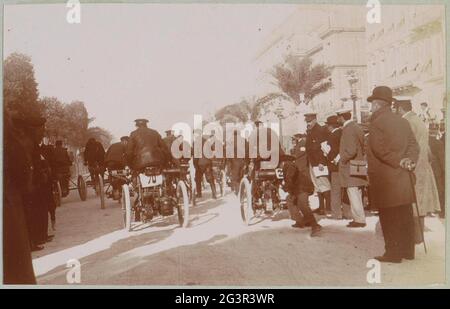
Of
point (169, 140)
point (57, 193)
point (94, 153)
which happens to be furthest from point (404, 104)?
point (57, 193)

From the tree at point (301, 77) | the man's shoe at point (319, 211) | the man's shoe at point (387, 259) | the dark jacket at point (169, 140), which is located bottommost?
the man's shoe at point (387, 259)

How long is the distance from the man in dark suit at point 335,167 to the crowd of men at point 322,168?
1cm

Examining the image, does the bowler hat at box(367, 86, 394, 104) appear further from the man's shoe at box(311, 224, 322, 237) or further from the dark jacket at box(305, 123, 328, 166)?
the man's shoe at box(311, 224, 322, 237)

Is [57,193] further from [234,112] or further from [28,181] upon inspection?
[234,112]

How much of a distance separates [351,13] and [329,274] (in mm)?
2876

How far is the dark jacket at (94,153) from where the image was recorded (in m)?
6.78

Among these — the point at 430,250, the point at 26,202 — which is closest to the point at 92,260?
the point at 26,202

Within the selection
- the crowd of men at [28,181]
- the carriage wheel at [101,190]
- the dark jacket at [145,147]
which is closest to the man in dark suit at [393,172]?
the dark jacket at [145,147]

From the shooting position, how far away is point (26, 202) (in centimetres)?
648

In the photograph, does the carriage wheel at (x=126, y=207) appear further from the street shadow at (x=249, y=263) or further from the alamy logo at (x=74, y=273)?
the alamy logo at (x=74, y=273)

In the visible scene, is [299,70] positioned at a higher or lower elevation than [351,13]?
lower

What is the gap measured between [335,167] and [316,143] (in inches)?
14.3

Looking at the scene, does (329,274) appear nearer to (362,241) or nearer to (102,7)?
(362,241)

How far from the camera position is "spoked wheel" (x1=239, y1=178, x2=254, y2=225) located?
22.9 feet
